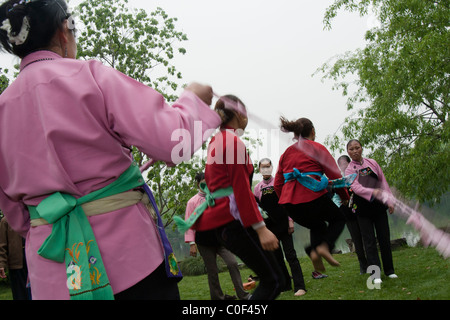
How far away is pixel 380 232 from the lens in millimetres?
7148

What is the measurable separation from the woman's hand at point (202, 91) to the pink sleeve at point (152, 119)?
0.14ft

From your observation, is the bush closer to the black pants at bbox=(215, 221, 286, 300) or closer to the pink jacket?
the pink jacket

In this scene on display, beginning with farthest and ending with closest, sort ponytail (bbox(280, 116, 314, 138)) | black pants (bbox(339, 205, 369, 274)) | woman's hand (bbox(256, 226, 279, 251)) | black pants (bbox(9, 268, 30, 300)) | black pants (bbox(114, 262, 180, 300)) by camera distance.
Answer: black pants (bbox(339, 205, 369, 274)), black pants (bbox(9, 268, 30, 300)), ponytail (bbox(280, 116, 314, 138)), woman's hand (bbox(256, 226, 279, 251)), black pants (bbox(114, 262, 180, 300))

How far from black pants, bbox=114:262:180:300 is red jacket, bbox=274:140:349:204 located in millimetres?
3408

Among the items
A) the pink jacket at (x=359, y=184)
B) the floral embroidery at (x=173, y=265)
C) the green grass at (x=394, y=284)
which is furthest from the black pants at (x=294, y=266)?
the floral embroidery at (x=173, y=265)

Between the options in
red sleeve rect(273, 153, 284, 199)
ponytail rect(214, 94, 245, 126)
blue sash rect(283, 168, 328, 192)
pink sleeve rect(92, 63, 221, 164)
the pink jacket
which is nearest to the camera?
pink sleeve rect(92, 63, 221, 164)

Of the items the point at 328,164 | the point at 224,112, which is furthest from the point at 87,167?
the point at 328,164

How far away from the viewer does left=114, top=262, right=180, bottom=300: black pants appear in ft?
5.48

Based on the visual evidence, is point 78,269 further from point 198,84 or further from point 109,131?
point 198,84

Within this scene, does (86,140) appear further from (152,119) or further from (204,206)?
(204,206)

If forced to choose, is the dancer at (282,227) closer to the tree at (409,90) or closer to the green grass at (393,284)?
the green grass at (393,284)

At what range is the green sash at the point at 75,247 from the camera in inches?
→ 62.7

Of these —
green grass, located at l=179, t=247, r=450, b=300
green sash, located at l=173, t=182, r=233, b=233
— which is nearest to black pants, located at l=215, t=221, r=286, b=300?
green sash, located at l=173, t=182, r=233, b=233
